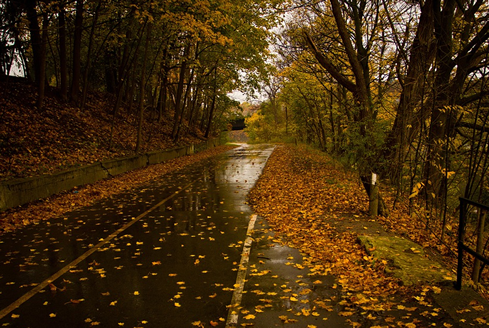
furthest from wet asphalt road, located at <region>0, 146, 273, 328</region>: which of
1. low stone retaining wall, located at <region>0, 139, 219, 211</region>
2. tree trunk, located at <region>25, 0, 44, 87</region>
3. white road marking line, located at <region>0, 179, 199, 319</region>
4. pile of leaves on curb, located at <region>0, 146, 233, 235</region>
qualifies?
tree trunk, located at <region>25, 0, 44, 87</region>

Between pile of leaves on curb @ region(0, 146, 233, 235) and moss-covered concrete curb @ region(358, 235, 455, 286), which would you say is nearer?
moss-covered concrete curb @ region(358, 235, 455, 286)

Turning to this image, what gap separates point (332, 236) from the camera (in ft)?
23.4

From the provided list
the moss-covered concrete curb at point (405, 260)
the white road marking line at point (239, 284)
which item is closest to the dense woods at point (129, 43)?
the white road marking line at point (239, 284)

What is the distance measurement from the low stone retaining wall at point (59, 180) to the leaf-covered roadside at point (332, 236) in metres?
6.25

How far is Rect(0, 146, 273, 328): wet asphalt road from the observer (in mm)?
4152

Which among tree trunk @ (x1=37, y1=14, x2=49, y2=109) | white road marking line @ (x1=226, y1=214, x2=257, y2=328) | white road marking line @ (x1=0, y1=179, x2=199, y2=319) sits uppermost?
tree trunk @ (x1=37, y1=14, x2=49, y2=109)

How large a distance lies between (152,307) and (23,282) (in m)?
2.19

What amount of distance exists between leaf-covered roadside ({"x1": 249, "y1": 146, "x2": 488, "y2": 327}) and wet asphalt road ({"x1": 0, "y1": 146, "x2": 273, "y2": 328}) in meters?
1.12

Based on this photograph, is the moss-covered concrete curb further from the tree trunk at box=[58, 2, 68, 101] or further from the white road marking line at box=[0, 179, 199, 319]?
the tree trunk at box=[58, 2, 68, 101]

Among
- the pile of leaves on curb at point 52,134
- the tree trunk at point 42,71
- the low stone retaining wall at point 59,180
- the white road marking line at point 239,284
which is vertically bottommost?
the white road marking line at point 239,284

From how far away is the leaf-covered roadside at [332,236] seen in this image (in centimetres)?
454

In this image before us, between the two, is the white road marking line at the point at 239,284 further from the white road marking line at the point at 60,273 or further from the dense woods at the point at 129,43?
the dense woods at the point at 129,43

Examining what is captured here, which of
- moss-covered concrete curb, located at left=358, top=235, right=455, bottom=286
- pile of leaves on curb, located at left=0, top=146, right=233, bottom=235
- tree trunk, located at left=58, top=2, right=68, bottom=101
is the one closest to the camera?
moss-covered concrete curb, located at left=358, top=235, right=455, bottom=286

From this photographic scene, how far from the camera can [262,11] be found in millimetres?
22500
